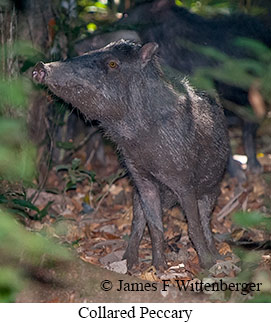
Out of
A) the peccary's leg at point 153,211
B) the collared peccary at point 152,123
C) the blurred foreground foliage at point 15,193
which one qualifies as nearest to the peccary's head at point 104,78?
the collared peccary at point 152,123

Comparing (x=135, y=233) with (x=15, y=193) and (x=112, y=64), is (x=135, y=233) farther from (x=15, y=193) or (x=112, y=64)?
(x=112, y=64)

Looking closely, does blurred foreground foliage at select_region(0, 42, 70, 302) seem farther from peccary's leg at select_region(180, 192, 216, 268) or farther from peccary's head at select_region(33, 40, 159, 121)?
peccary's leg at select_region(180, 192, 216, 268)

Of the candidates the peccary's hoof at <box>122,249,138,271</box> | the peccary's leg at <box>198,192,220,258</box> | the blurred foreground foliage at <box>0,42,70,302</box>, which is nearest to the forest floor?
the peccary's hoof at <box>122,249,138,271</box>

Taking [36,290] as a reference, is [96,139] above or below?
below

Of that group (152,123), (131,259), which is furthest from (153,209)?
(152,123)

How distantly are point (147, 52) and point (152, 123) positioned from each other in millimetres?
Result: 555

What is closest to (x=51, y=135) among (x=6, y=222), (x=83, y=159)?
(x=83, y=159)

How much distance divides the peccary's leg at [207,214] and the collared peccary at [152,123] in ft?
0.40

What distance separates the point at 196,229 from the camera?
5.13 m

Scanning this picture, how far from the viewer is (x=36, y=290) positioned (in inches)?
157

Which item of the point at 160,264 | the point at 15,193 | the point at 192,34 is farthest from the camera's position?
the point at 192,34

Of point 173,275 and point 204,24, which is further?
point 204,24
